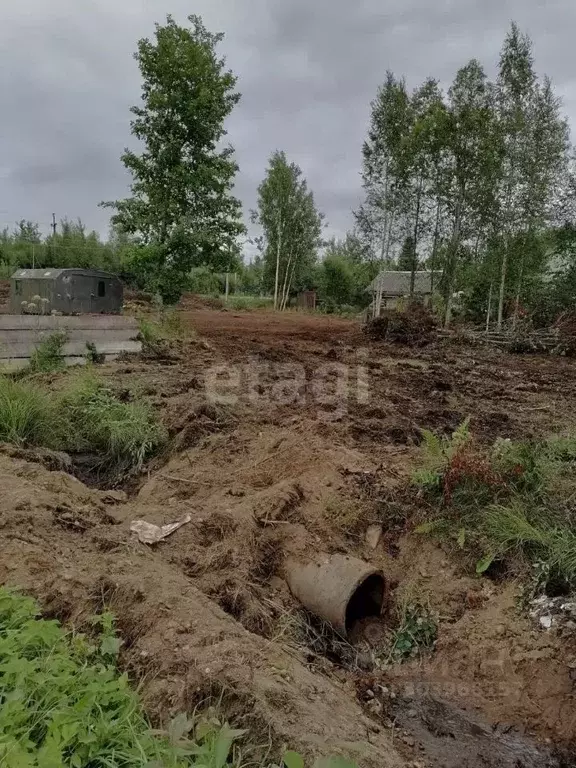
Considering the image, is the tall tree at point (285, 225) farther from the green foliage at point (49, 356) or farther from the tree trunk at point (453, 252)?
the green foliage at point (49, 356)

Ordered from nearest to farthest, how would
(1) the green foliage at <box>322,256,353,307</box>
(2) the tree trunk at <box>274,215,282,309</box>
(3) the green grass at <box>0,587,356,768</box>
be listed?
(3) the green grass at <box>0,587,356,768</box> < (2) the tree trunk at <box>274,215,282,309</box> < (1) the green foliage at <box>322,256,353,307</box>

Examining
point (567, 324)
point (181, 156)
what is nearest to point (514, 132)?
point (567, 324)

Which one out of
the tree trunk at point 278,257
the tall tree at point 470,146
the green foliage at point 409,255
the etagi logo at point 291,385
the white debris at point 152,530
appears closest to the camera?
the white debris at point 152,530

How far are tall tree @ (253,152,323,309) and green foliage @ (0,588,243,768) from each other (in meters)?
30.4

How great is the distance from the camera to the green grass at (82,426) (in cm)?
505

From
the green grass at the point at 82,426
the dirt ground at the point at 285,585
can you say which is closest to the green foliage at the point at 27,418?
the green grass at the point at 82,426

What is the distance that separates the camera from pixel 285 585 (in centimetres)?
335

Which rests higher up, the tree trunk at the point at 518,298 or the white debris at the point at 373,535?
the tree trunk at the point at 518,298

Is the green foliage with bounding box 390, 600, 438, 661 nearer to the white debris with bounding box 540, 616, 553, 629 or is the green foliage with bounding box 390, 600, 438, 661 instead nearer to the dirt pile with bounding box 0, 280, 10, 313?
the white debris with bounding box 540, 616, 553, 629

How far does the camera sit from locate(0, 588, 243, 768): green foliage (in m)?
1.58

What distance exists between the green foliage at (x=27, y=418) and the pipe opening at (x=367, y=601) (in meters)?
3.10

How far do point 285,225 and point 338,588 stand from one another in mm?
30382

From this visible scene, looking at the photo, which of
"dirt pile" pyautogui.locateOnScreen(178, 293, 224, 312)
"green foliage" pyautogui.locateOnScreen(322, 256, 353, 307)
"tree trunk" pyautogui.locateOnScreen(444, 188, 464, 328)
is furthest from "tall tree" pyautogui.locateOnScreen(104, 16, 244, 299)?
"green foliage" pyautogui.locateOnScreen(322, 256, 353, 307)

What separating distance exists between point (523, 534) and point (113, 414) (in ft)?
12.1
